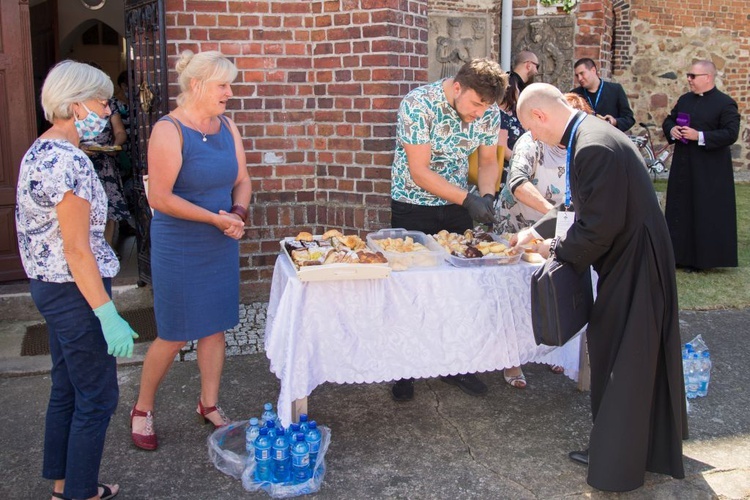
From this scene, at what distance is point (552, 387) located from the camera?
14.5 ft

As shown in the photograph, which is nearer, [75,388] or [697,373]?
[75,388]

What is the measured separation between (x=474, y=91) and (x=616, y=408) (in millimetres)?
1755

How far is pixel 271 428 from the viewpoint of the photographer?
334 centimetres

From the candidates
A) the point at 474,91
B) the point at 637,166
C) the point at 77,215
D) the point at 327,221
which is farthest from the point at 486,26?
the point at 77,215

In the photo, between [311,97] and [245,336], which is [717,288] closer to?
[311,97]

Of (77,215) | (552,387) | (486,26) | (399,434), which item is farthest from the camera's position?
(486,26)

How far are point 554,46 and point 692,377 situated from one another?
5.94m

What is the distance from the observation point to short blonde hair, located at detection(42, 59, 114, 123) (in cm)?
275

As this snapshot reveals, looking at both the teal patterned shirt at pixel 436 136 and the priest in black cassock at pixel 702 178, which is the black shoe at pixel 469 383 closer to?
the teal patterned shirt at pixel 436 136

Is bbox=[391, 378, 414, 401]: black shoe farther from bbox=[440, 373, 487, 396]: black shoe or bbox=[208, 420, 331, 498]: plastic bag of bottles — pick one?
bbox=[208, 420, 331, 498]: plastic bag of bottles

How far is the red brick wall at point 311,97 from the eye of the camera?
5414 mm

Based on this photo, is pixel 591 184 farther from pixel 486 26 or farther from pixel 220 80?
pixel 486 26

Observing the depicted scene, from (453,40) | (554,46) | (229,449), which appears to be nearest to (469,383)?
(229,449)

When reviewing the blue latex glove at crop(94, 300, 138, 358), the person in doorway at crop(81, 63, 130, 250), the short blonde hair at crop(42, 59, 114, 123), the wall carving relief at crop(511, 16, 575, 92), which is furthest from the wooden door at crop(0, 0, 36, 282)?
the wall carving relief at crop(511, 16, 575, 92)
